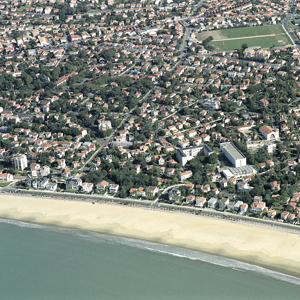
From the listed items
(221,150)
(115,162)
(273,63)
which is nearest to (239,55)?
(273,63)

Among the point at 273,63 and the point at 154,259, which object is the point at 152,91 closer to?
the point at 273,63

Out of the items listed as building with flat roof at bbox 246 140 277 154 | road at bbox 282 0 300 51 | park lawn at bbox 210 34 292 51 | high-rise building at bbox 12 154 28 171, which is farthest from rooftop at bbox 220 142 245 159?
road at bbox 282 0 300 51

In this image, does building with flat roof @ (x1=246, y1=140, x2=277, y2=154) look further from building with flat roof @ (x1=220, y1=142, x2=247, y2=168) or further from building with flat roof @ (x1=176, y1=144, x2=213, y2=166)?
building with flat roof @ (x1=176, y1=144, x2=213, y2=166)

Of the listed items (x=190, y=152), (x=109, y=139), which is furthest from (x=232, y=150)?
(x=109, y=139)

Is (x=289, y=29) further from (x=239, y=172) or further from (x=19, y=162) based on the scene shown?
(x=19, y=162)

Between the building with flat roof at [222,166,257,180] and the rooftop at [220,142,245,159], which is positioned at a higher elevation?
the rooftop at [220,142,245,159]
